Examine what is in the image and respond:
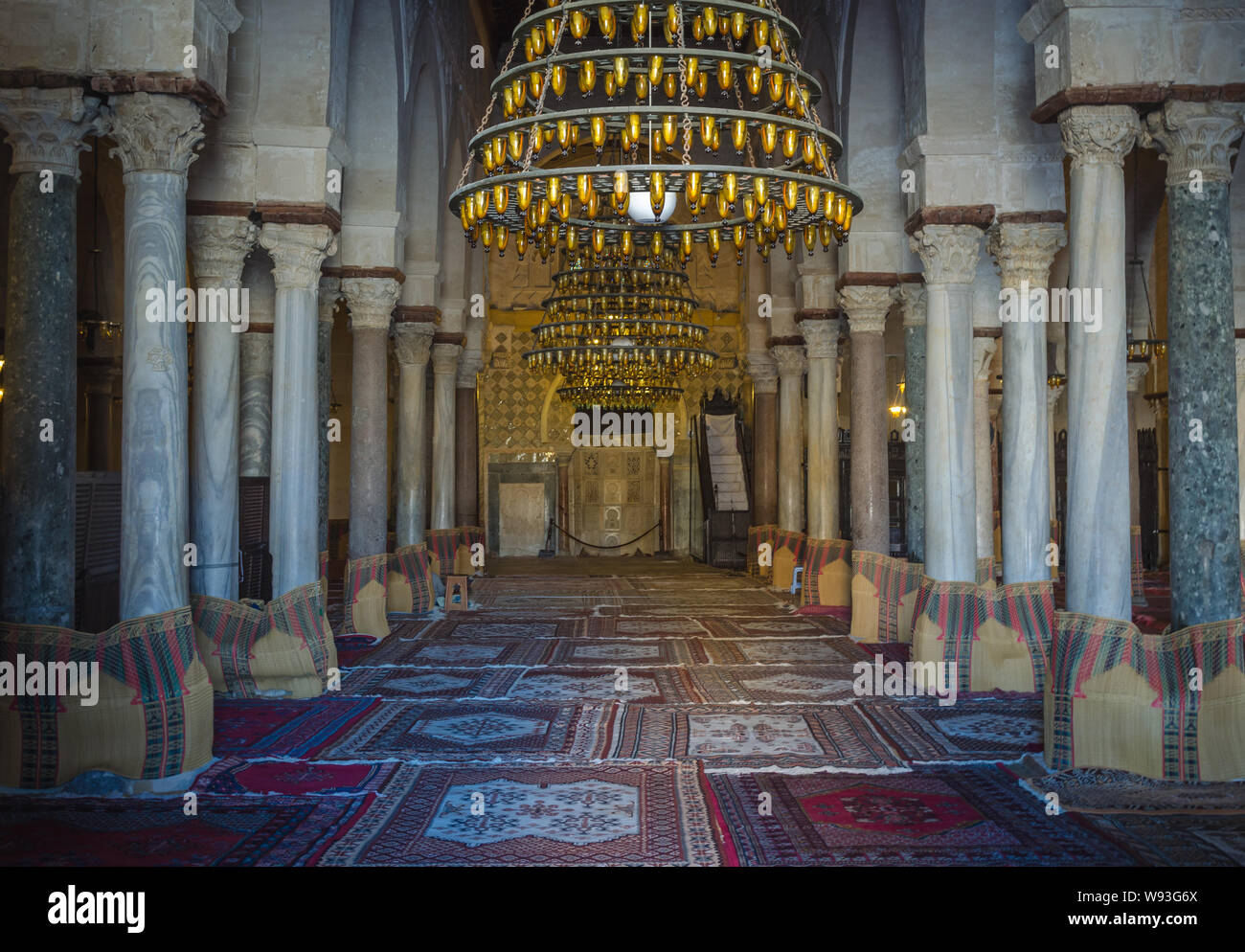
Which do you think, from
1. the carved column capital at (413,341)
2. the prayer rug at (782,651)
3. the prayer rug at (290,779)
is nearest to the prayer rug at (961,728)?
the prayer rug at (782,651)

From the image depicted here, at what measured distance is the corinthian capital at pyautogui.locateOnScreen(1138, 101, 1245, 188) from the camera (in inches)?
194

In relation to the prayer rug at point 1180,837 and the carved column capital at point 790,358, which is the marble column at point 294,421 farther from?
the carved column capital at point 790,358

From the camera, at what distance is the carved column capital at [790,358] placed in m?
13.8

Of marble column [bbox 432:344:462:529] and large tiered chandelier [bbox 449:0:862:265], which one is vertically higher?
large tiered chandelier [bbox 449:0:862:265]

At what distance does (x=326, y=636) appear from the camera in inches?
285

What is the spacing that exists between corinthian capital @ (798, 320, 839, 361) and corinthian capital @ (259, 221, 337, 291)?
5838mm

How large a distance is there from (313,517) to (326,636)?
0.84m

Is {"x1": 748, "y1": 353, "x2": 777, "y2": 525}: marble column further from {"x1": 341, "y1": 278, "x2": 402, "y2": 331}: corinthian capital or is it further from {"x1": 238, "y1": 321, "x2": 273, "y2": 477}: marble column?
{"x1": 238, "y1": 321, "x2": 273, "y2": 477}: marble column

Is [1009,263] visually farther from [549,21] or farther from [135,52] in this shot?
[135,52]

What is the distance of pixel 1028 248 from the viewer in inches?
276

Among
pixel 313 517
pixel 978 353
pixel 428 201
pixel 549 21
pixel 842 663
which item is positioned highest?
pixel 428 201

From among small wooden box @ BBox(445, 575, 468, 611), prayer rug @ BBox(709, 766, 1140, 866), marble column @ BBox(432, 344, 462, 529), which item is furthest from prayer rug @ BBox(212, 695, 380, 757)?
marble column @ BBox(432, 344, 462, 529)
